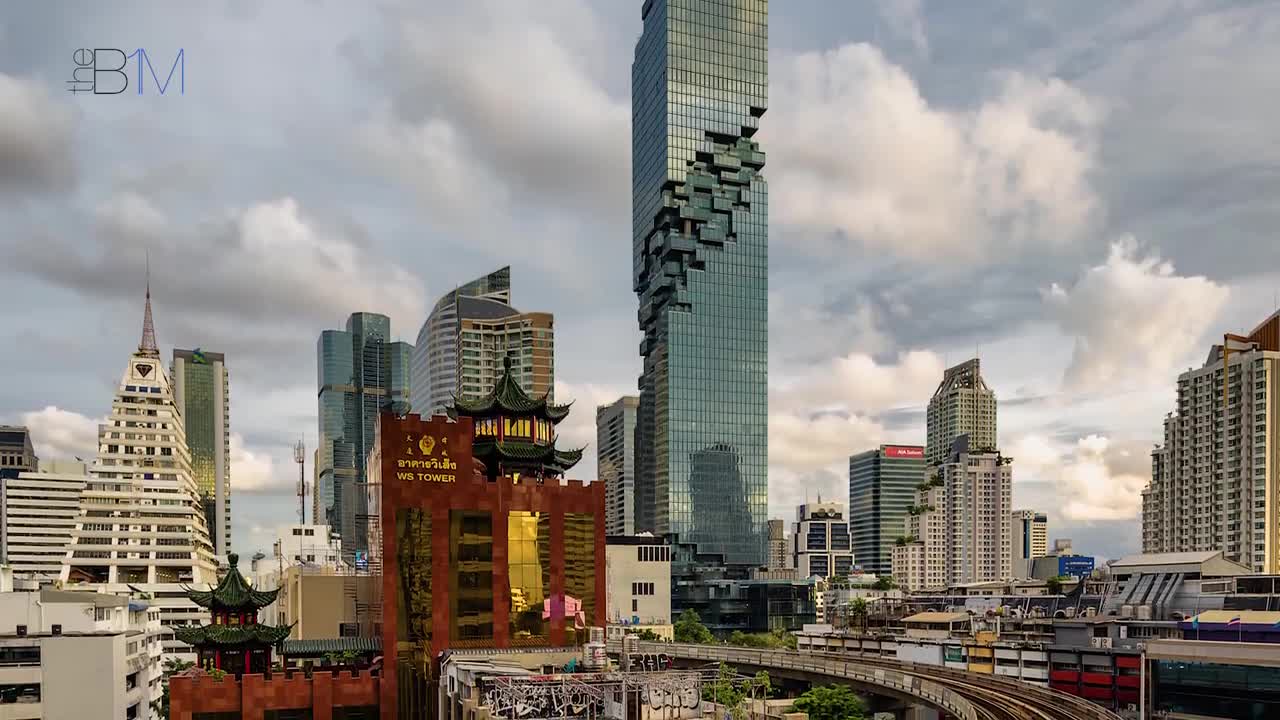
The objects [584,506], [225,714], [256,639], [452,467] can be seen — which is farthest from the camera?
[584,506]

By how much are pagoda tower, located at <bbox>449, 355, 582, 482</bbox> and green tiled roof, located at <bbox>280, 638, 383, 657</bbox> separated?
20.2 m

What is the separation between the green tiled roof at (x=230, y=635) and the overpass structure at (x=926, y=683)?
3231cm

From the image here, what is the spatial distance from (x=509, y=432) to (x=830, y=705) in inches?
1794

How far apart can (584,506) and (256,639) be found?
31707 millimetres

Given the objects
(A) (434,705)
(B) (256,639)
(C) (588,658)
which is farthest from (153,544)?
(C) (588,658)

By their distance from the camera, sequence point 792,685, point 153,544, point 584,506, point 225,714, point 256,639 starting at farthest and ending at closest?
1. point 153,544
2. point 792,685
3. point 584,506
4. point 256,639
5. point 225,714

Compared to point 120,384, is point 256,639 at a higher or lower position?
lower

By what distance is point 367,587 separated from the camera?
100 meters

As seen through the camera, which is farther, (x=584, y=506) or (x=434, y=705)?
(x=584, y=506)

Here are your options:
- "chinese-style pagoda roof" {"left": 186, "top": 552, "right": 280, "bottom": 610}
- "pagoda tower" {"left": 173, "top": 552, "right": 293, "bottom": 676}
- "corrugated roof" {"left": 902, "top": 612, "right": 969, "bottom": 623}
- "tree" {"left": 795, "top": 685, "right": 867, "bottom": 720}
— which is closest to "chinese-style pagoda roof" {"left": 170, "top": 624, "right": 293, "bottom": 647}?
"pagoda tower" {"left": 173, "top": 552, "right": 293, "bottom": 676}

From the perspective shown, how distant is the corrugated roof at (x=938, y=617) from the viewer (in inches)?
5989

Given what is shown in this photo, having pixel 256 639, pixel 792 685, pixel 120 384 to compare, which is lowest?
pixel 792 685

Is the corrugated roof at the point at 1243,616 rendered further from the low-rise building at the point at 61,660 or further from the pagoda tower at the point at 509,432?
the low-rise building at the point at 61,660

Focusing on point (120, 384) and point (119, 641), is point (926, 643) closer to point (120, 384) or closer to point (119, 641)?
point (119, 641)
